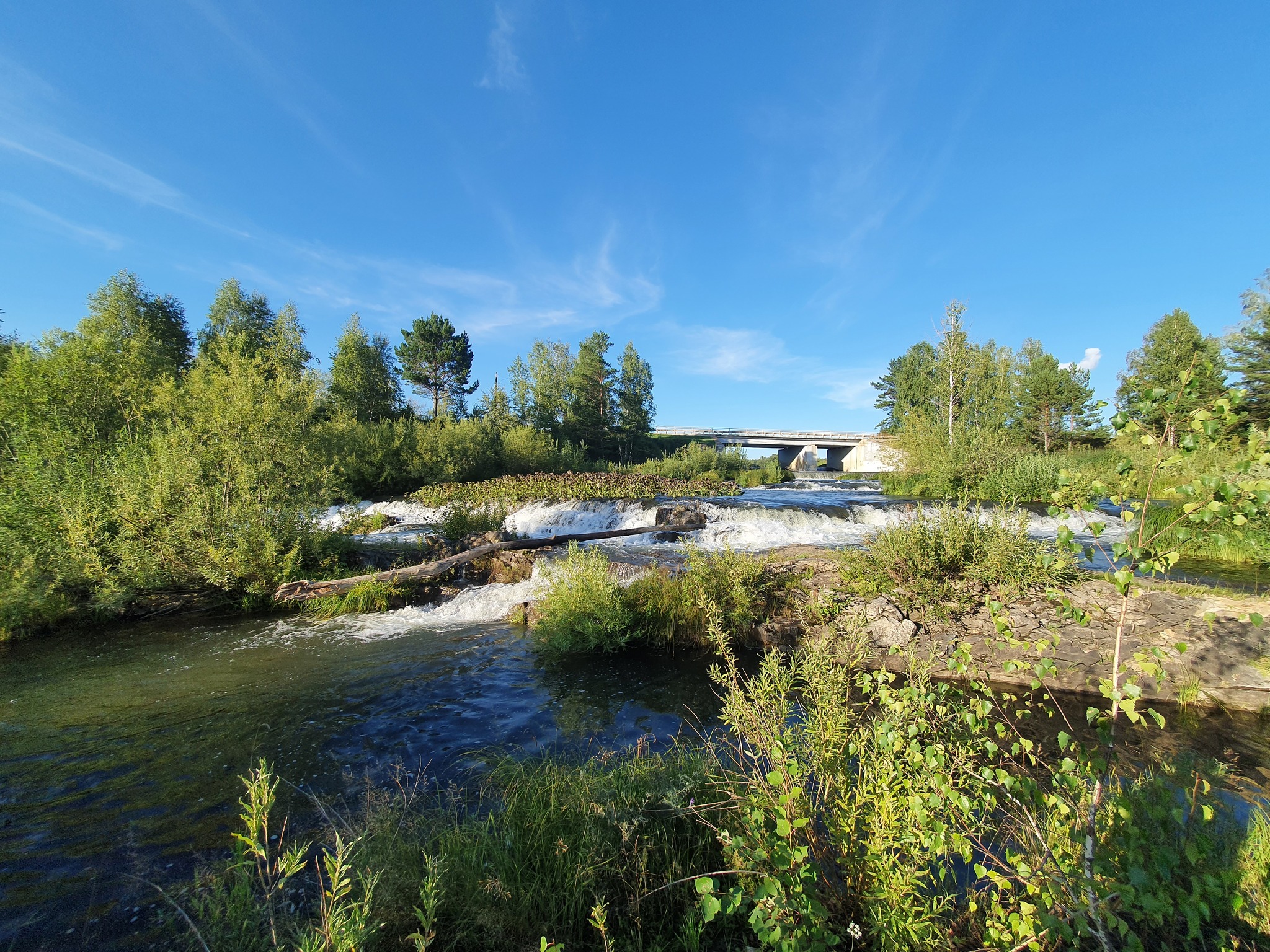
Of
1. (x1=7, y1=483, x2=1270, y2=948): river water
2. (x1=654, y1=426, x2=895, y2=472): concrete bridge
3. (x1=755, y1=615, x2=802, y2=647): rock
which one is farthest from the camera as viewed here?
(x1=654, y1=426, x2=895, y2=472): concrete bridge

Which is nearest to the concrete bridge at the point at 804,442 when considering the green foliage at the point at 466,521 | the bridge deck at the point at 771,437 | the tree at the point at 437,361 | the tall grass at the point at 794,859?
the bridge deck at the point at 771,437

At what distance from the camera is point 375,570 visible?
10242 mm

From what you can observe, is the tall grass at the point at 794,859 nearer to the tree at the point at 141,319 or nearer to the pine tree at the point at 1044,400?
the tree at the point at 141,319

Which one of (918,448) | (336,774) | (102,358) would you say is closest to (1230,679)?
(336,774)

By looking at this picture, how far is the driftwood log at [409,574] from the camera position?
9117mm

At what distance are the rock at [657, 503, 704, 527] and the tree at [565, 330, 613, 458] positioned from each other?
90.9ft

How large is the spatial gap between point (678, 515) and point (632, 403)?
108 feet

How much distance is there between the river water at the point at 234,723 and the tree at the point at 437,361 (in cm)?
3570

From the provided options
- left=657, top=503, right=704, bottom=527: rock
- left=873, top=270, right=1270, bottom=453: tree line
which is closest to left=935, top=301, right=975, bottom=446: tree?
left=873, top=270, right=1270, bottom=453: tree line

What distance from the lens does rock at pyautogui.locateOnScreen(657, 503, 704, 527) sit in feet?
50.4

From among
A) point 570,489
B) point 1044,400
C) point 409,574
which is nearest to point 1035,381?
point 1044,400

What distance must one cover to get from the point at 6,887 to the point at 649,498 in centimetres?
1652

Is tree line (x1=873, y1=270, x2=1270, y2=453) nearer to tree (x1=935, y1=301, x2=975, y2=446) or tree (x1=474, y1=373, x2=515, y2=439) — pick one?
tree (x1=935, y1=301, x2=975, y2=446)

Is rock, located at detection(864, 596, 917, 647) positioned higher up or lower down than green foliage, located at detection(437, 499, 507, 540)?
lower down
